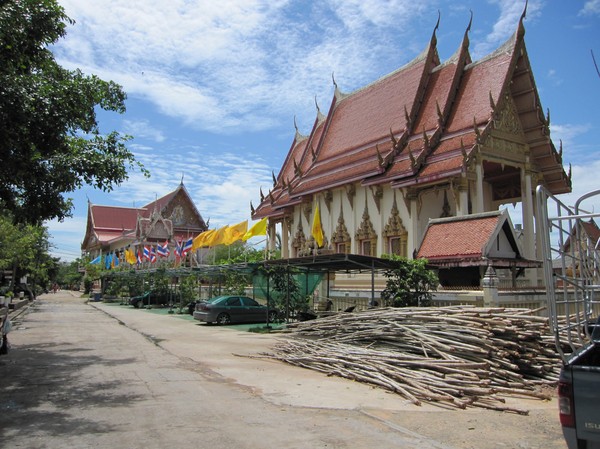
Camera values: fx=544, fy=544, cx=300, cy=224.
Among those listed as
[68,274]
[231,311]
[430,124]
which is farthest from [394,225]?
[68,274]

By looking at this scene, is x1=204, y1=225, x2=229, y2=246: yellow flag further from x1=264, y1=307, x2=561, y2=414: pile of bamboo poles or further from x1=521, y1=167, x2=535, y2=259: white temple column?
x1=264, y1=307, x2=561, y2=414: pile of bamboo poles

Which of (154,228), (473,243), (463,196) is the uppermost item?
(154,228)

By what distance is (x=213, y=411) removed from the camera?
280 inches

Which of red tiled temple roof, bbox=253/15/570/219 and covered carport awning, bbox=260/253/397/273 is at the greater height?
red tiled temple roof, bbox=253/15/570/219

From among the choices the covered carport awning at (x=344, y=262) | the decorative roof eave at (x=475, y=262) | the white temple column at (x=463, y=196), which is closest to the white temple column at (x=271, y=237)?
the white temple column at (x=463, y=196)

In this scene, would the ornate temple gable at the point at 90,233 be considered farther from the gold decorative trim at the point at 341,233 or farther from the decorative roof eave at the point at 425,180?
the decorative roof eave at the point at 425,180

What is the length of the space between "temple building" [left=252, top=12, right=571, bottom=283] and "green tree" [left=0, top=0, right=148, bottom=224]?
11.2 metres

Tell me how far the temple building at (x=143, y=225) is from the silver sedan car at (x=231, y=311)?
25.8m

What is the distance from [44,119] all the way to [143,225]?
48.3 m

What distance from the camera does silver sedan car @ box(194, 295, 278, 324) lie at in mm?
21672

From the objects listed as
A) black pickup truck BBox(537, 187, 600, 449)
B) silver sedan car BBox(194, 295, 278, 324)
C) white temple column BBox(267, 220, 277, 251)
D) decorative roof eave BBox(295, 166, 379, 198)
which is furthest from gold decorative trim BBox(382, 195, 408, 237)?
black pickup truck BBox(537, 187, 600, 449)

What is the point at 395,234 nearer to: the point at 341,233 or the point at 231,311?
the point at 341,233

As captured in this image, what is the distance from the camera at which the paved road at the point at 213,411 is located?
5.86 m

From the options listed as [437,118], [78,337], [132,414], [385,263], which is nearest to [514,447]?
[132,414]
